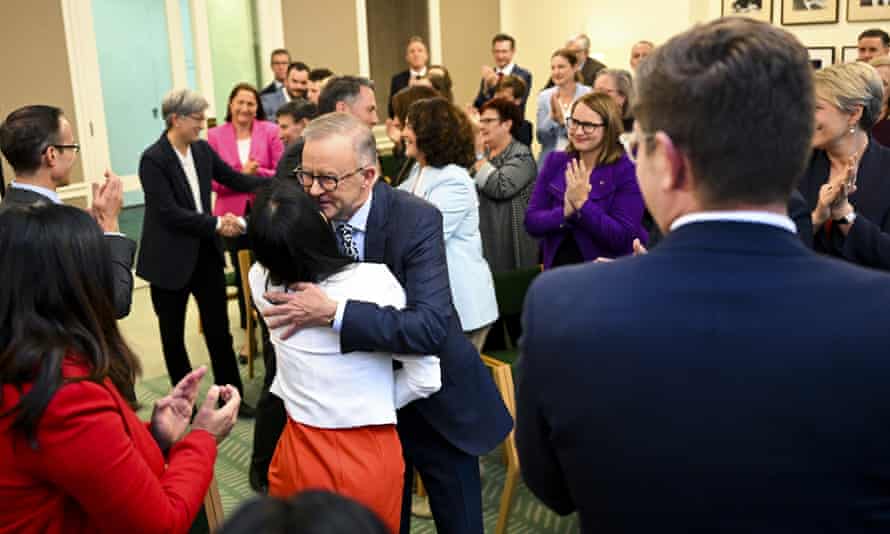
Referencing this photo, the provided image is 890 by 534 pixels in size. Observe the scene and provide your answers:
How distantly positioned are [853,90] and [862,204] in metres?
0.37

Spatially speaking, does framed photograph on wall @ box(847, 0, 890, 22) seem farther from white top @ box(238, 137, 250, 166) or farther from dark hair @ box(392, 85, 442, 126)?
white top @ box(238, 137, 250, 166)

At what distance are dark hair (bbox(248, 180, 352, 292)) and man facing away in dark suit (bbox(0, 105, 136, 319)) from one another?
1.11m

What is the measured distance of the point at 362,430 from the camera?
1.95 meters

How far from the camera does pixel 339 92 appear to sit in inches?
147

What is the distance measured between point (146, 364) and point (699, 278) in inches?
193

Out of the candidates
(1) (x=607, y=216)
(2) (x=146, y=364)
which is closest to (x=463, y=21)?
(2) (x=146, y=364)

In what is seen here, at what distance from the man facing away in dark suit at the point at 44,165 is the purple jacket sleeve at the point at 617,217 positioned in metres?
1.82

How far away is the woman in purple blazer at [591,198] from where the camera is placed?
3498 mm

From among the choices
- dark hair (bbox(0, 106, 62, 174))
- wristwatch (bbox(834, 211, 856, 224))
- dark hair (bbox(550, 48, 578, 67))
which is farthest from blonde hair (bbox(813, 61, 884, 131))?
dark hair (bbox(550, 48, 578, 67))

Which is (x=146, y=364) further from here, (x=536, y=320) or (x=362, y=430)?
(x=536, y=320)

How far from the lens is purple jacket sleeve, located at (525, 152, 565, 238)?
3629 millimetres

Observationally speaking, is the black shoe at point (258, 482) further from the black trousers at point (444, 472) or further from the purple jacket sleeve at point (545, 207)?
the purple jacket sleeve at point (545, 207)

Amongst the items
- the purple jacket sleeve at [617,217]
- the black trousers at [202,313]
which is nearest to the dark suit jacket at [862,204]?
the purple jacket sleeve at [617,217]

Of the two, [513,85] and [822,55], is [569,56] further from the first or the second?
[822,55]
